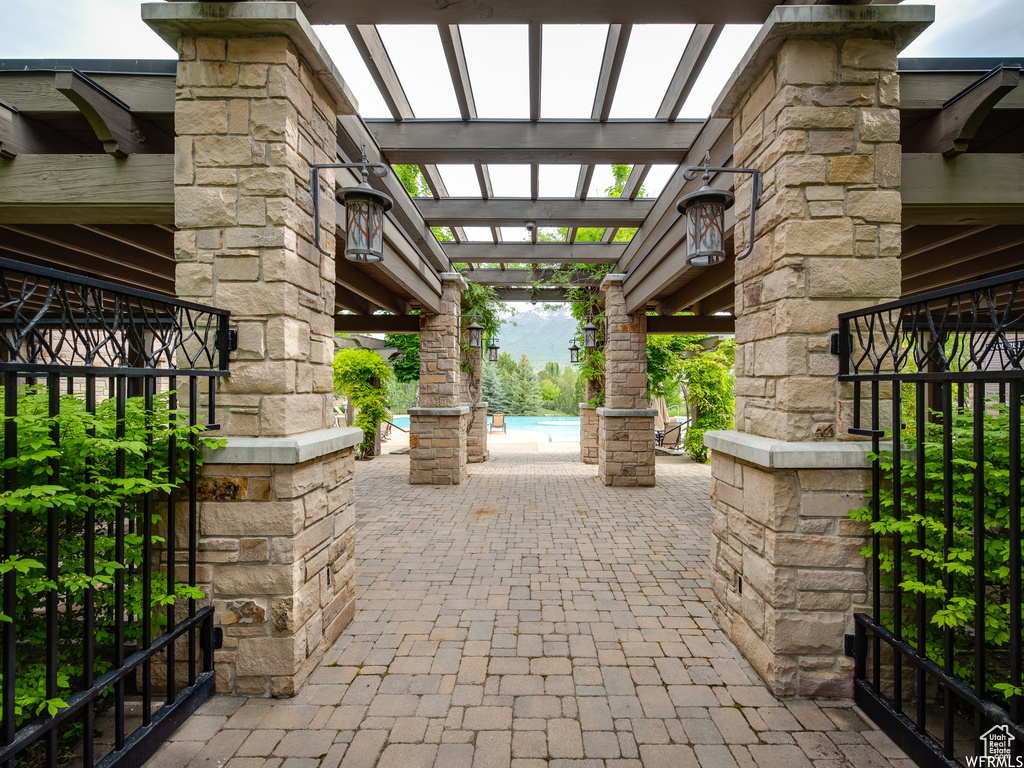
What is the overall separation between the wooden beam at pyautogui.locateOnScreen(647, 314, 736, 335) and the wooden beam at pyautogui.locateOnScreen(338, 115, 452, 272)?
3609 millimetres

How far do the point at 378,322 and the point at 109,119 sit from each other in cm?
500

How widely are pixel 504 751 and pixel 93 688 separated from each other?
153cm

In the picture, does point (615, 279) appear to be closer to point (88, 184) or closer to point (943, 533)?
point (943, 533)

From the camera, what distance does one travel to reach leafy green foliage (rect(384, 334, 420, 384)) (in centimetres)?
1134

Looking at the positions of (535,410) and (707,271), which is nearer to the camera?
(707,271)

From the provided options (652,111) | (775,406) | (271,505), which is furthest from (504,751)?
(652,111)

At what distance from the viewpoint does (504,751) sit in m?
1.87

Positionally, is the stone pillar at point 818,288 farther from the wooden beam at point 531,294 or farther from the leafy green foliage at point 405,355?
the leafy green foliage at point 405,355

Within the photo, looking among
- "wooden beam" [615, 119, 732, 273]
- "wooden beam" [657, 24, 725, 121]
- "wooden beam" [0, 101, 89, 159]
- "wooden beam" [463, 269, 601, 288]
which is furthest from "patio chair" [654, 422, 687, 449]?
"wooden beam" [0, 101, 89, 159]

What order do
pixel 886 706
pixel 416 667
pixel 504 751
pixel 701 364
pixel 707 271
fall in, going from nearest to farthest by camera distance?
pixel 504 751
pixel 886 706
pixel 416 667
pixel 707 271
pixel 701 364

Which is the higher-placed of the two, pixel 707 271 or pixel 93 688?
pixel 707 271

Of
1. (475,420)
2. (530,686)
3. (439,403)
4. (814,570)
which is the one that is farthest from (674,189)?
(475,420)

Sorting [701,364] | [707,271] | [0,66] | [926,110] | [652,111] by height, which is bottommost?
[701,364]

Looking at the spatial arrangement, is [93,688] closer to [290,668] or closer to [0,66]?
[290,668]
